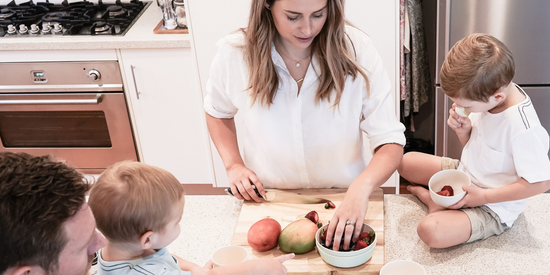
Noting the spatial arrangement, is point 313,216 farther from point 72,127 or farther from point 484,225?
point 72,127

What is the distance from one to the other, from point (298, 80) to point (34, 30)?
1.78 meters

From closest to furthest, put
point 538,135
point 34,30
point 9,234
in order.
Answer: point 9,234 < point 538,135 < point 34,30

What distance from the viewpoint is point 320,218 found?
4.01 feet

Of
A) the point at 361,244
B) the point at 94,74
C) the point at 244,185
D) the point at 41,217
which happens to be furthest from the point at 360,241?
the point at 94,74

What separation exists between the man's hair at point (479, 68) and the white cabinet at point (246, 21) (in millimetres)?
1009

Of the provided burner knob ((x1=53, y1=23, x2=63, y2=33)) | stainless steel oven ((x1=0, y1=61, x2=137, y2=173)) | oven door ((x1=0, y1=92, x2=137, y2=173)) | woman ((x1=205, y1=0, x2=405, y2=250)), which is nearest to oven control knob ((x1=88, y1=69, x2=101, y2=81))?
stainless steel oven ((x1=0, y1=61, x2=137, y2=173))

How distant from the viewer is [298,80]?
1458 millimetres

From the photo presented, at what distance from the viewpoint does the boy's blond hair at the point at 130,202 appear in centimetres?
92

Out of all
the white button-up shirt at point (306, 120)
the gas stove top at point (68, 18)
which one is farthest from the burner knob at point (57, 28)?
the white button-up shirt at point (306, 120)

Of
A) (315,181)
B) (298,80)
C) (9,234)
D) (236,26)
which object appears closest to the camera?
(9,234)

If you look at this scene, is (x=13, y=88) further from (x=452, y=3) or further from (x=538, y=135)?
(x=538, y=135)

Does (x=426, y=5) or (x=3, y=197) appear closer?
(x=3, y=197)

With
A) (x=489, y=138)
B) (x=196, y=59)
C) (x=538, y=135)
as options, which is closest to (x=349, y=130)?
(x=489, y=138)

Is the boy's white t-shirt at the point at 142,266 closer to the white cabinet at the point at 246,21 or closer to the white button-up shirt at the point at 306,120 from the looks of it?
the white button-up shirt at the point at 306,120
